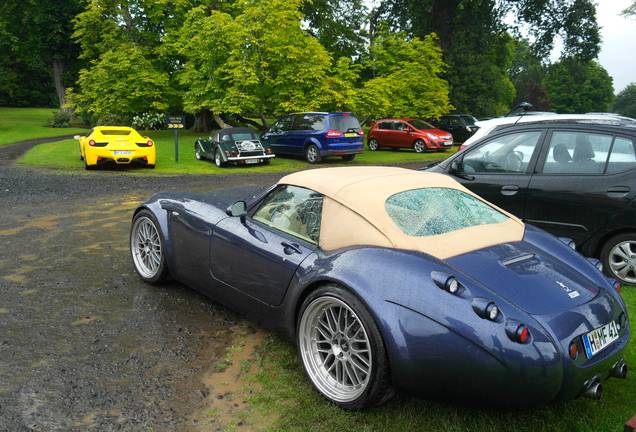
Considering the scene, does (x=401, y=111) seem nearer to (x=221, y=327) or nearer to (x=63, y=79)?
(x=221, y=327)

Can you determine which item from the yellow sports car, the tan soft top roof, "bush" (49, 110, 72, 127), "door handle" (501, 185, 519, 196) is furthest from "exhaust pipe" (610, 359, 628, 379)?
"bush" (49, 110, 72, 127)

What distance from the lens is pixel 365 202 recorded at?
344 cm

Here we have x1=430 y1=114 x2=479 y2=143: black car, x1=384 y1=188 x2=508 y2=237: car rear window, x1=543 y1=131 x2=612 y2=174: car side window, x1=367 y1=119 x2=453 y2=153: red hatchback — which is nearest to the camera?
x1=384 y1=188 x2=508 y2=237: car rear window

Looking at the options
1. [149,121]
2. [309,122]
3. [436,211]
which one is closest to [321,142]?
[309,122]

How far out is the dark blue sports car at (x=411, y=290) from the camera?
2.60 m

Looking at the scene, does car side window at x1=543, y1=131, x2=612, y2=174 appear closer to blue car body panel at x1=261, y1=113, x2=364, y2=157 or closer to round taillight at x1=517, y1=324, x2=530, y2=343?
round taillight at x1=517, y1=324, x2=530, y2=343

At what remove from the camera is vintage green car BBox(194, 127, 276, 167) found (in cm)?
1703

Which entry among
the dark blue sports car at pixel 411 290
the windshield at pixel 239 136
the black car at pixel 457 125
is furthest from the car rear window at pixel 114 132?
the black car at pixel 457 125

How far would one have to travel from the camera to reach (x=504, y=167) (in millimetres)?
6090

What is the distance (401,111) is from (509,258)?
2412 centimetres

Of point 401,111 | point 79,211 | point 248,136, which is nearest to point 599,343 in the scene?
point 79,211

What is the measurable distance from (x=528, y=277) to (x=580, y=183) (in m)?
2.96

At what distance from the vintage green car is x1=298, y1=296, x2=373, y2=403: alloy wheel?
14130 mm

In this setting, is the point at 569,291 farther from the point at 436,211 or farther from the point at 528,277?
the point at 436,211
